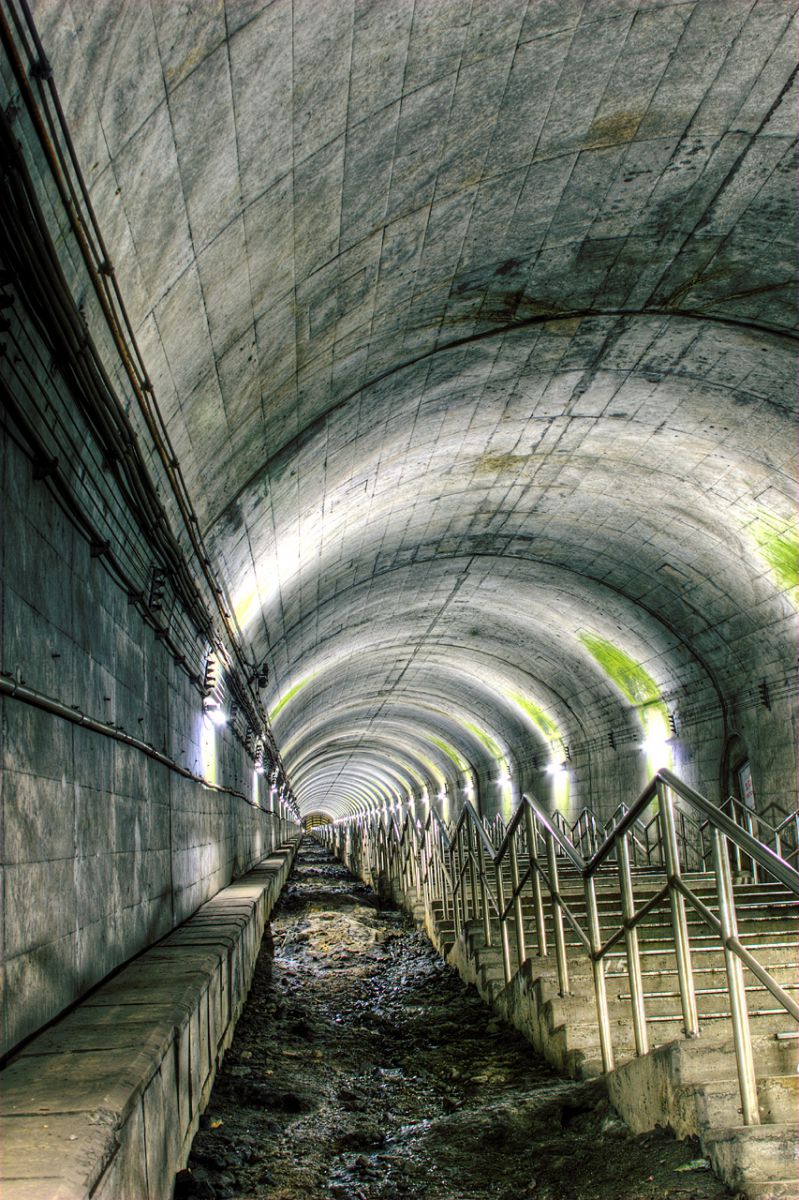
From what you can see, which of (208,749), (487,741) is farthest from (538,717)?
(208,749)

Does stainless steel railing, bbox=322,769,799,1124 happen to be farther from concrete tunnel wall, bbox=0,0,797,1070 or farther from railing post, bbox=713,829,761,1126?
concrete tunnel wall, bbox=0,0,797,1070

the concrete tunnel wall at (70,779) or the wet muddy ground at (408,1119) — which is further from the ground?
the concrete tunnel wall at (70,779)

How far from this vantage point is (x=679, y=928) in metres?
4.18

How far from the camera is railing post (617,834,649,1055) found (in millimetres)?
4355

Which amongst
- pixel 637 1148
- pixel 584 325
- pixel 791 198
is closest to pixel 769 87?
pixel 791 198

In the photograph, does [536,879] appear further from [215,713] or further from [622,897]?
[215,713]

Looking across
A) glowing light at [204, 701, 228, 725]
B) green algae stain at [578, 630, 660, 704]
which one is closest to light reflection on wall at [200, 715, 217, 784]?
glowing light at [204, 701, 228, 725]

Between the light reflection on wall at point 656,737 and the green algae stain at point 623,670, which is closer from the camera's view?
the light reflection on wall at point 656,737

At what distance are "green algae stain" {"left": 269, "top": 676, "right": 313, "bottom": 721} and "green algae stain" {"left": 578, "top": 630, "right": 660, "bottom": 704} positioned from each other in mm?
5090

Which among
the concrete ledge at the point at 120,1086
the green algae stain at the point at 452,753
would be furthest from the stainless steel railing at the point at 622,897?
the green algae stain at the point at 452,753

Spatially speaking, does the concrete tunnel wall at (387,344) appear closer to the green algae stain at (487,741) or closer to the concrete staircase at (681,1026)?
the concrete staircase at (681,1026)

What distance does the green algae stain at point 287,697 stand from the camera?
17127 mm

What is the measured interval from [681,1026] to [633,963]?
104 centimetres

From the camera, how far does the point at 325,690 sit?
20.9m
